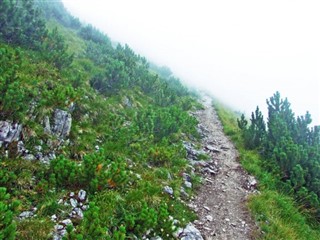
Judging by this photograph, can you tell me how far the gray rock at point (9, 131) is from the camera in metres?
7.12

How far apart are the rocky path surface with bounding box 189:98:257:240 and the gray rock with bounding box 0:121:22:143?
5.03 m

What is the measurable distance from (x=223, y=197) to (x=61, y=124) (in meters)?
5.54

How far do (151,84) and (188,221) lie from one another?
12.5 m

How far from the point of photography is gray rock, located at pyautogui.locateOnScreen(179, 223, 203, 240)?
7242 mm

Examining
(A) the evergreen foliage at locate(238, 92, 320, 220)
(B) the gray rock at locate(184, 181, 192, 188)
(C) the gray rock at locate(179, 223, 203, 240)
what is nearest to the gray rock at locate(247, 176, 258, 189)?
(A) the evergreen foliage at locate(238, 92, 320, 220)

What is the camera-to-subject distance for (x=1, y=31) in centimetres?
1254

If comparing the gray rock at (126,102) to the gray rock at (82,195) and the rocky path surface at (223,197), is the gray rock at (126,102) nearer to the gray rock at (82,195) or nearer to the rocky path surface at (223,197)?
the rocky path surface at (223,197)

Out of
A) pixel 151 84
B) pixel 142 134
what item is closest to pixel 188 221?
pixel 142 134

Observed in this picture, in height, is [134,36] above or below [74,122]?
above

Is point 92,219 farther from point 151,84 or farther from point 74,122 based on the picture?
point 151,84

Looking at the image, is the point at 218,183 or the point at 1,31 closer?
the point at 218,183


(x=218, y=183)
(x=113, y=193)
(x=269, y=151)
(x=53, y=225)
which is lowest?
(x=53, y=225)

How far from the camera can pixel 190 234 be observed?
291 inches

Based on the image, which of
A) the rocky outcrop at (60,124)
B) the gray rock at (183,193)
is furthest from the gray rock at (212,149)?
the rocky outcrop at (60,124)
